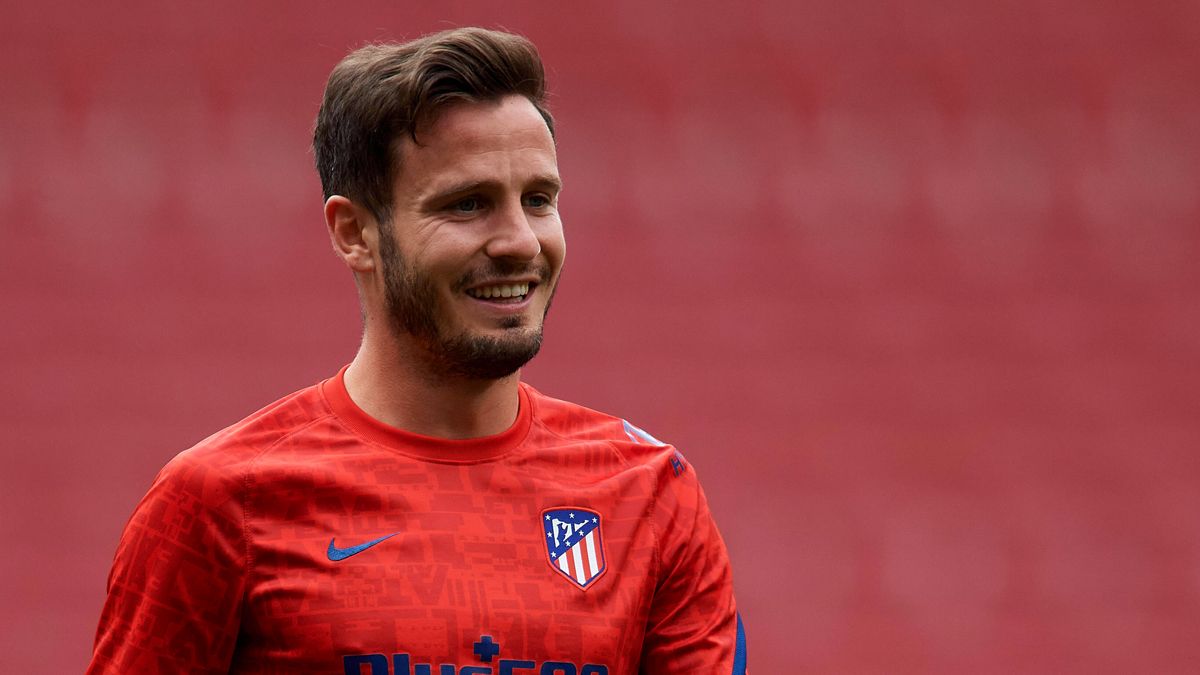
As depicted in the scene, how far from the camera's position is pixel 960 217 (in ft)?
20.3

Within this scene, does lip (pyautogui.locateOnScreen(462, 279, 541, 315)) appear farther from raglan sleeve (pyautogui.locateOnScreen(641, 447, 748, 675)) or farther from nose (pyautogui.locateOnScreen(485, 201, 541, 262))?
raglan sleeve (pyautogui.locateOnScreen(641, 447, 748, 675))

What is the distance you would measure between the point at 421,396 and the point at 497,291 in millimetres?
202

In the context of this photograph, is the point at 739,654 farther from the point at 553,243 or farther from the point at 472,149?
the point at 472,149

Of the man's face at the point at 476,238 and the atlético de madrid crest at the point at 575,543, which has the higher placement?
the man's face at the point at 476,238

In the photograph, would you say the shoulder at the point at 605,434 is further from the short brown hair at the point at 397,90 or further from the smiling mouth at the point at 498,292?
the short brown hair at the point at 397,90

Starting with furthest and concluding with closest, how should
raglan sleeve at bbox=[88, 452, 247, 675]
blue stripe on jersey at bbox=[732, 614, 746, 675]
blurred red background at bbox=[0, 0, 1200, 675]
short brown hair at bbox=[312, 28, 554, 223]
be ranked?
blurred red background at bbox=[0, 0, 1200, 675]
blue stripe on jersey at bbox=[732, 614, 746, 675]
short brown hair at bbox=[312, 28, 554, 223]
raglan sleeve at bbox=[88, 452, 247, 675]

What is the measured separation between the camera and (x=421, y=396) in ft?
7.14

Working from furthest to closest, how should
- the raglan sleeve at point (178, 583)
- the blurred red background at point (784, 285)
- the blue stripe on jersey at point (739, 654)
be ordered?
the blurred red background at point (784, 285) → the blue stripe on jersey at point (739, 654) → the raglan sleeve at point (178, 583)

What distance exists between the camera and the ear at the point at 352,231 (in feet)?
7.14

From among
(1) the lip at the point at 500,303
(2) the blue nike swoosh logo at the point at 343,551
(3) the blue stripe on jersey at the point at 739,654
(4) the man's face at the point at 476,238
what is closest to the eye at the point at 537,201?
(4) the man's face at the point at 476,238

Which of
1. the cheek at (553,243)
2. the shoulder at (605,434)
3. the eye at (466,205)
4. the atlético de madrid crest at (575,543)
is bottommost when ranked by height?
the atlético de madrid crest at (575,543)

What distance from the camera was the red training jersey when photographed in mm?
2000

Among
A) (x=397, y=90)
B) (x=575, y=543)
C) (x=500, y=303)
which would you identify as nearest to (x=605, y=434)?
(x=575, y=543)

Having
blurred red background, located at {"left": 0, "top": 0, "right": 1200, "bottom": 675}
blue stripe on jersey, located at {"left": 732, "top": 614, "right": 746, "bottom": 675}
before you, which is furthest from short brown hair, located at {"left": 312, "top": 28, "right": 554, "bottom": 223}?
blurred red background, located at {"left": 0, "top": 0, "right": 1200, "bottom": 675}
